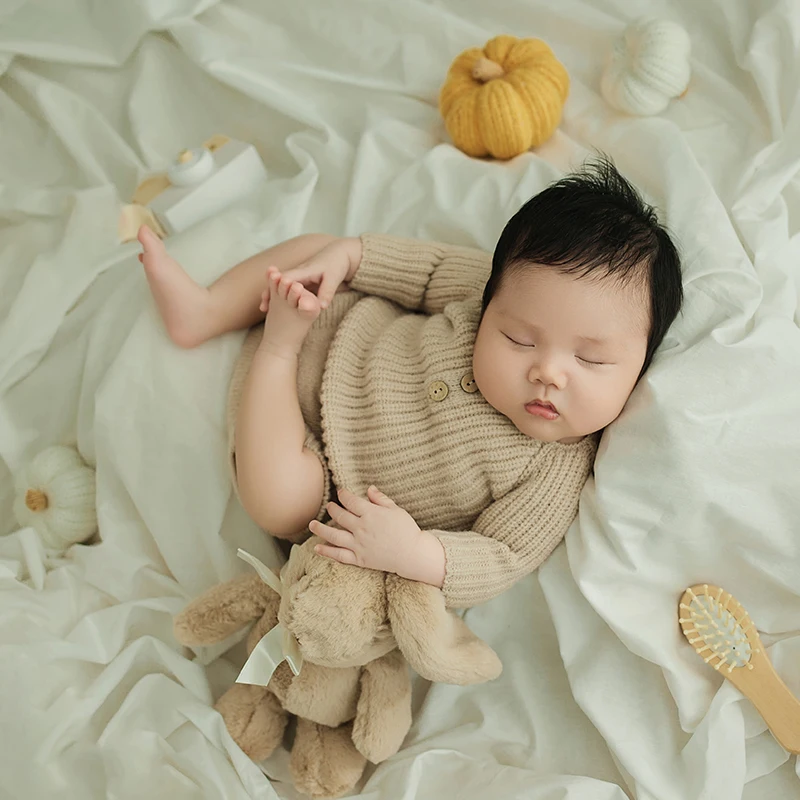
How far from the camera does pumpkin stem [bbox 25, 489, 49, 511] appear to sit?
3.95 feet

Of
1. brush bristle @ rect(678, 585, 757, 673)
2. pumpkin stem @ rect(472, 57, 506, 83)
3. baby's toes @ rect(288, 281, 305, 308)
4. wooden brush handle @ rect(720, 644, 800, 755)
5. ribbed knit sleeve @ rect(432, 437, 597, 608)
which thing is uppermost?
pumpkin stem @ rect(472, 57, 506, 83)

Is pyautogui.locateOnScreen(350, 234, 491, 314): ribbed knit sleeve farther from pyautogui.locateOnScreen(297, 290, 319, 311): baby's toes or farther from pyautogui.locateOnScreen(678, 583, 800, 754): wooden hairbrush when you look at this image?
pyautogui.locateOnScreen(678, 583, 800, 754): wooden hairbrush

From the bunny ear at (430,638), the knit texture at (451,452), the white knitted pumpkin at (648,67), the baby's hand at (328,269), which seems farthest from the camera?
the white knitted pumpkin at (648,67)

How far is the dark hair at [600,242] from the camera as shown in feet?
3.17

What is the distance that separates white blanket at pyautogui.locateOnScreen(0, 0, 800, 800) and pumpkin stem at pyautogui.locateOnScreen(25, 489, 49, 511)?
55mm

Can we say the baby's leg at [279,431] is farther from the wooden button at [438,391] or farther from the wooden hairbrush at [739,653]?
the wooden hairbrush at [739,653]

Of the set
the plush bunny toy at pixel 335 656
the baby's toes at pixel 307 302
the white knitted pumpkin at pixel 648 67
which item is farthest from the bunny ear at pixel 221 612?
the white knitted pumpkin at pixel 648 67

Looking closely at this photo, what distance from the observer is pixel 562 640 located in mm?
1052

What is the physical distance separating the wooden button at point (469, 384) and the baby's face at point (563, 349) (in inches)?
2.0

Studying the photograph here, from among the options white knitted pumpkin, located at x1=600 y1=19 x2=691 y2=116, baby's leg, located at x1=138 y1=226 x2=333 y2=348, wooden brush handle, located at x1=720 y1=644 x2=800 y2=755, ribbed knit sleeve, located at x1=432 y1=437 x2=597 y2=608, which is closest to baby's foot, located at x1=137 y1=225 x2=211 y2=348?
baby's leg, located at x1=138 y1=226 x2=333 y2=348

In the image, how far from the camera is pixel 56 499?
121 cm

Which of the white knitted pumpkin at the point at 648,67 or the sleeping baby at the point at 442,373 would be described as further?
the white knitted pumpkin at the point at 648,67

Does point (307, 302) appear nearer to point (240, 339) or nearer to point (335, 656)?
point (240, 339)

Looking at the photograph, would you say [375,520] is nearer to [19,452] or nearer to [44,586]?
[44,586]
